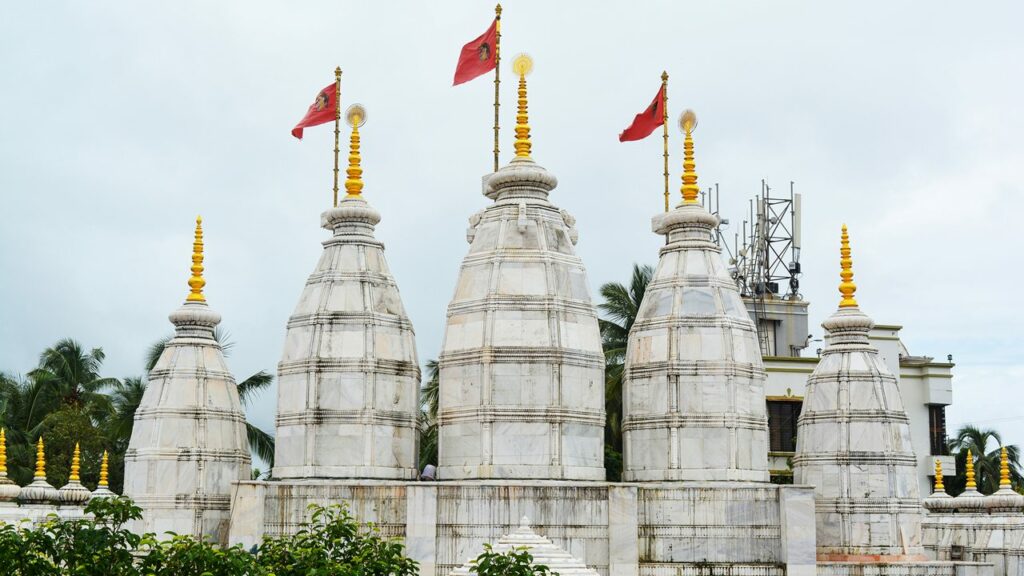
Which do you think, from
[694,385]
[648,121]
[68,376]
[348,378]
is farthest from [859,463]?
[68,376]

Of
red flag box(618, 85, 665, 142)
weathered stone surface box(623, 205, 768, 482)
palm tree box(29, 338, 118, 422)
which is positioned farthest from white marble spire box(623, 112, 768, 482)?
palm tree box(29, 338, 118, 422)

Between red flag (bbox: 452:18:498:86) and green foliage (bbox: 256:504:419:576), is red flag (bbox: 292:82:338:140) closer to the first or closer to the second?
red flag (bbox: 452:18:498:86)

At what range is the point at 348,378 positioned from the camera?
31.2 meters

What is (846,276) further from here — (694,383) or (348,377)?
(348,377)

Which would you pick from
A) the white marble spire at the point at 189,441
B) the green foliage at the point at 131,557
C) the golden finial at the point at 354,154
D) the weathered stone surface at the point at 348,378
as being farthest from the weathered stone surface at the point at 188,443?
the green foliage at the point at 131,557

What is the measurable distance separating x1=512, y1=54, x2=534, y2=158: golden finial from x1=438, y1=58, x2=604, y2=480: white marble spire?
2.87 ft

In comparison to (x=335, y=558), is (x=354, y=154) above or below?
above

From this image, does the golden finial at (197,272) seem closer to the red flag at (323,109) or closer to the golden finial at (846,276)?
the red flag at (323,109)

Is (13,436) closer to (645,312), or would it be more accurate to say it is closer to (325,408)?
(325,408)

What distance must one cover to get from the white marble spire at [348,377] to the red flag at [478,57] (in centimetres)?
512

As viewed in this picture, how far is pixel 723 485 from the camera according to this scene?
30391 millimetres

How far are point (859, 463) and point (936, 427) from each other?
2198cm

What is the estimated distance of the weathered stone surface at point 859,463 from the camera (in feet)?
106

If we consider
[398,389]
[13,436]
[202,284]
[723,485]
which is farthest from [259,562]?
[13,436]
